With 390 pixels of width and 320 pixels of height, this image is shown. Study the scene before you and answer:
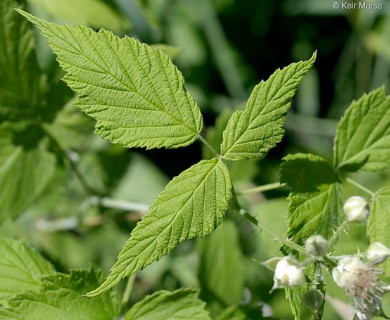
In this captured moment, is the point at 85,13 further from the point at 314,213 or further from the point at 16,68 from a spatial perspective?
the point at 314,213


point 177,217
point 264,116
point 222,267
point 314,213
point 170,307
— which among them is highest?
point 264,116

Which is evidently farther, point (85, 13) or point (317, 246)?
point (85, 13)

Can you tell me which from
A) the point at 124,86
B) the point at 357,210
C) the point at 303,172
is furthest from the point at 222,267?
the point at 124,86

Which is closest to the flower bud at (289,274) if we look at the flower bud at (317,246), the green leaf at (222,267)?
the flower bud at (317,246)

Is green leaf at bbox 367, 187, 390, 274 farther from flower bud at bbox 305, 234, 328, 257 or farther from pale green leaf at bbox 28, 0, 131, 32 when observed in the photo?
pale green leaf at bbox 28, 0, 131, 32

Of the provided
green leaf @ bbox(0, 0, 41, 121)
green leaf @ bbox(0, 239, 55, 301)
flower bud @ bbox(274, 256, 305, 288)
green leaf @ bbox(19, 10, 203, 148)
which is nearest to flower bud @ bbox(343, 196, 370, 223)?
flower bud @ bbox(274, 256, 305, 288)

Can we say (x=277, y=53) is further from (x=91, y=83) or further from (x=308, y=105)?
(x=91, y=83)

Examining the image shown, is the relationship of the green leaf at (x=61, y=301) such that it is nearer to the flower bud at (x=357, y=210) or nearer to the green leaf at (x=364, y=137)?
the flower bud at (x=357, y=210)
